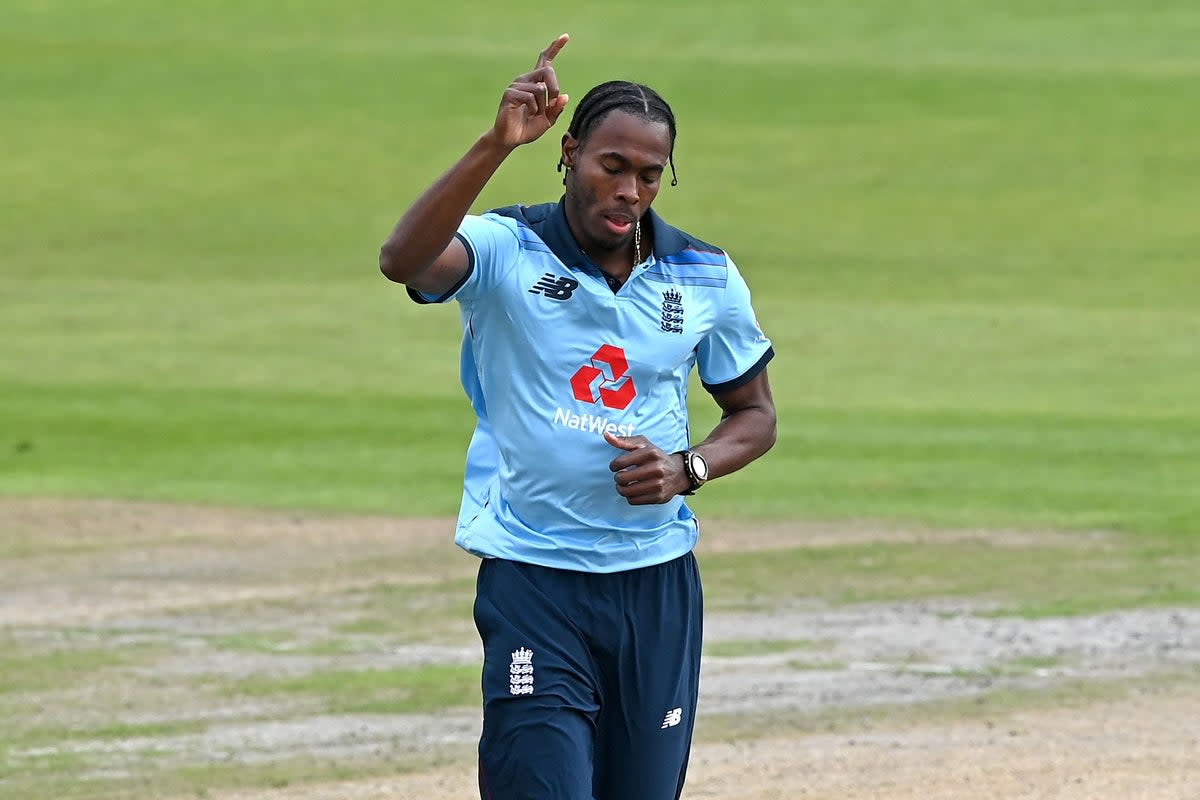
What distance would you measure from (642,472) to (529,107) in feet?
2.82

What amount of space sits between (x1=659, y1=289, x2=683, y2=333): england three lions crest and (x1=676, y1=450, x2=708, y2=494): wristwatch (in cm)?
29

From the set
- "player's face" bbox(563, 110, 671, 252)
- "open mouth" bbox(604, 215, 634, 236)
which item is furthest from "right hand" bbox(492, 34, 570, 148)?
"open mouth" bbox(604, 215, 634, 236)

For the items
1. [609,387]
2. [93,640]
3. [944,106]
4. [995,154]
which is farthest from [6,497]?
[944,106]

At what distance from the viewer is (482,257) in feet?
18.2

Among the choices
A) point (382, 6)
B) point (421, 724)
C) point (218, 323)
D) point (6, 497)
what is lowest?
point (421, 724)

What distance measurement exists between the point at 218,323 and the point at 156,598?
16672 millimetres

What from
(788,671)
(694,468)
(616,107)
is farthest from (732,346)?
(788,671)

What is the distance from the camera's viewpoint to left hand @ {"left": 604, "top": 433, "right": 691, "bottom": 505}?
545cm

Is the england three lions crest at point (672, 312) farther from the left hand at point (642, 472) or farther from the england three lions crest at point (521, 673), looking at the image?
the england three lions crest at point (521, 673)

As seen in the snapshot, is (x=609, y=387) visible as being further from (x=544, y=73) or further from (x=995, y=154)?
(x=995, y=154)

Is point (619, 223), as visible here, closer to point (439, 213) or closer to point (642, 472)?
point (439, 213)

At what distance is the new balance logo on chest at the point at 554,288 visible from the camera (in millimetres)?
5559

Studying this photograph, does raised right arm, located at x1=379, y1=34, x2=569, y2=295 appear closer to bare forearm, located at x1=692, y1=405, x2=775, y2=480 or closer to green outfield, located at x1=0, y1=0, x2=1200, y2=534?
bare forearm, located at x1=692, y1=405, x2=775, y2=480

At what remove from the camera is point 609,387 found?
18.3 feet
